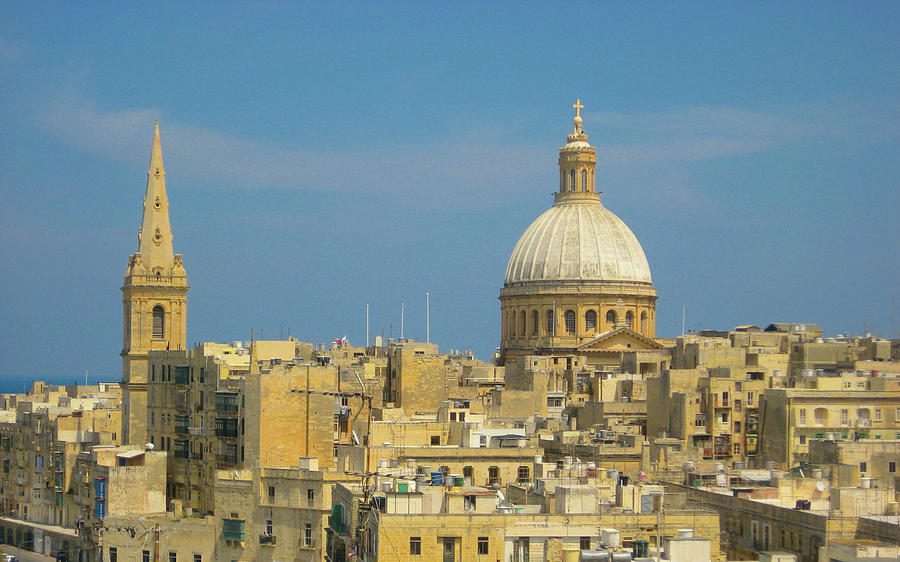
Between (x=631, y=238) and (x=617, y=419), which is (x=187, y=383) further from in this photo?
(x=631, y=238)

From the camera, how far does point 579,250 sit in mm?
92750

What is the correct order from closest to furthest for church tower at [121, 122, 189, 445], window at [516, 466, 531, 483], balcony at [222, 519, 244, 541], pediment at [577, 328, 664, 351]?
1. balcony at [222, 519, 244, 541]
2. window at [516, 466, 531, 483]
3. church tower at [121, 122, 189, 445]
4. pediment at [577, 328, 664, 351]

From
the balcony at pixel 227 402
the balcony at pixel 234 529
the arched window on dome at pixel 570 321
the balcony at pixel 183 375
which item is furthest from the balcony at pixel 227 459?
Result: the arched window on dome at pixel 570 321

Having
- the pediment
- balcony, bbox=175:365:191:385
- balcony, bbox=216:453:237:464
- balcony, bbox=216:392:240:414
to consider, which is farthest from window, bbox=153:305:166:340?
the pediment

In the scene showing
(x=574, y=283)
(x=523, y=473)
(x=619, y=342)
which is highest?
(x=574, y=283)

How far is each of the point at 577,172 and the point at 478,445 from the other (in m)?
40.4

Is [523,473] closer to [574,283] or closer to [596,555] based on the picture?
[596,555]

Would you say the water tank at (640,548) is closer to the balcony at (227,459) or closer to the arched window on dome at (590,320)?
the balcony at (227,459)

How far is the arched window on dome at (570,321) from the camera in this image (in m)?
92.1

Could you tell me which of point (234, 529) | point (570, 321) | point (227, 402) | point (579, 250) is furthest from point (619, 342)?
point (234, 529)

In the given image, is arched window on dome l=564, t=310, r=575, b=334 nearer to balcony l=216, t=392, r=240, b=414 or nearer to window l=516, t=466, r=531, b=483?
balcony l=216, t=392, r=240, b=414

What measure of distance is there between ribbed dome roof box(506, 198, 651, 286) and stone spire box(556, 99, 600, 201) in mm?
628

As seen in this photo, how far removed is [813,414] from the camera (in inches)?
2330

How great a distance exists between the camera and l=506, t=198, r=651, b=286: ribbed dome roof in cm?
9244
